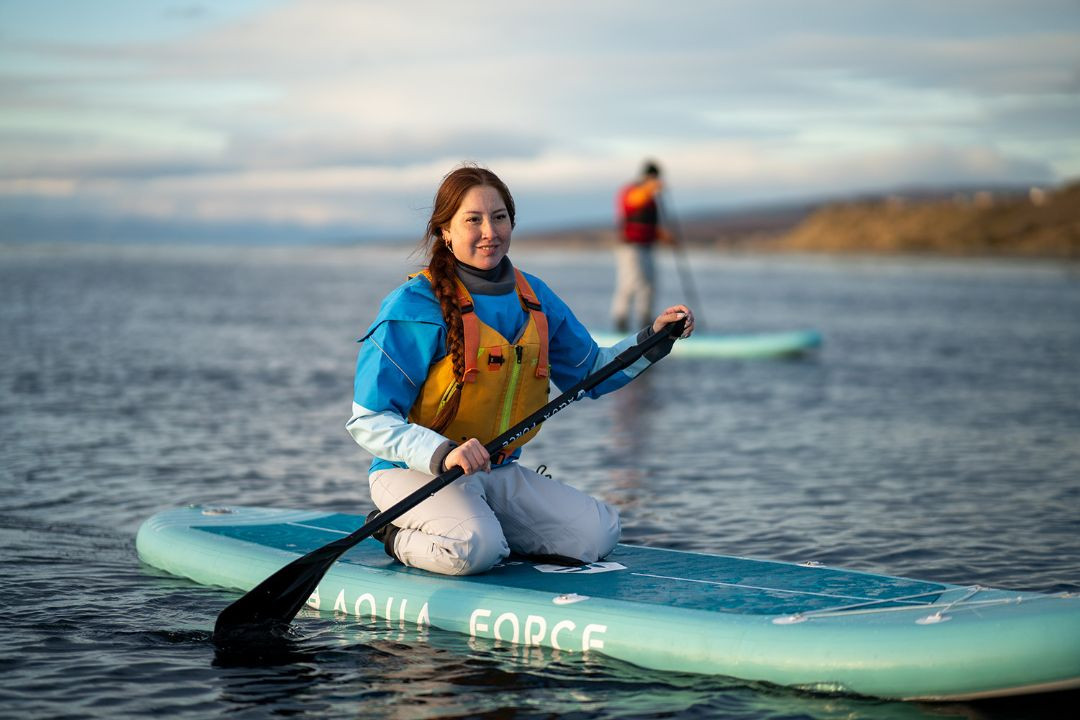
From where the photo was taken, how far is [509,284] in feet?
17.5

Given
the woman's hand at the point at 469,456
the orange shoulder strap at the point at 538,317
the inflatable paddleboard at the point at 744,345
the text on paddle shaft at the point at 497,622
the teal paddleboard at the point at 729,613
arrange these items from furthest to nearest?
the inflatable paddleboard at the point at 744,345, the orange shoulder strap at the point at 538,317, the text on paddle shaft at the point at 497,622, the woman's hand at the point at 469,456, the teal paddleboard at the point at 729,613

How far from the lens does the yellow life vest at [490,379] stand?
5176 millimetres

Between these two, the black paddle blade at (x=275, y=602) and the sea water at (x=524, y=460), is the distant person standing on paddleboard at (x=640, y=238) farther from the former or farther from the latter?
the black paddle blade at (x=275, y=602)

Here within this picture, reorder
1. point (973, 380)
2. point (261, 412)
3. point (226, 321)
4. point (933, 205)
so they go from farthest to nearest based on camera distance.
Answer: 1. point (933, 205)
2. point (226, 321)
3. point (973, 380)
4. point (261, 412)

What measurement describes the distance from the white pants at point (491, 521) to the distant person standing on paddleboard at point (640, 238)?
13033 mm

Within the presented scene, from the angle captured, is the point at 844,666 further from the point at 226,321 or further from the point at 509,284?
the point at 226,321

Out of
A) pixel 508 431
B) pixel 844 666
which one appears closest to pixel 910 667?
pixel 844 666

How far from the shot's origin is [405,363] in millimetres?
5094

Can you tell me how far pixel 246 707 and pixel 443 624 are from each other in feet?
3.03

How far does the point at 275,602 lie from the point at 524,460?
16.5 ft

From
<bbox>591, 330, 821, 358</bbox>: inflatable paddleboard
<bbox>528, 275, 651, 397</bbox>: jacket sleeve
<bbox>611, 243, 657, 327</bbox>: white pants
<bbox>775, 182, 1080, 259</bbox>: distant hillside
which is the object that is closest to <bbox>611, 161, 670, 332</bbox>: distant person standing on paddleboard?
<bbox>611, 243, 657, 327</bbox>: white pants

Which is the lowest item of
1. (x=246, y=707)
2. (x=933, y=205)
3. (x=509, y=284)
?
(x=246, y=707)

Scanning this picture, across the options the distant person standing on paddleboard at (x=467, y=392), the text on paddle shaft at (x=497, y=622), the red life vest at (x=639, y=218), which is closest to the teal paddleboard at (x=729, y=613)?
the text on paddle shaft at (x=497, y=622)

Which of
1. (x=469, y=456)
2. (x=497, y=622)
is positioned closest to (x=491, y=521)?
(x=497, y=622)
